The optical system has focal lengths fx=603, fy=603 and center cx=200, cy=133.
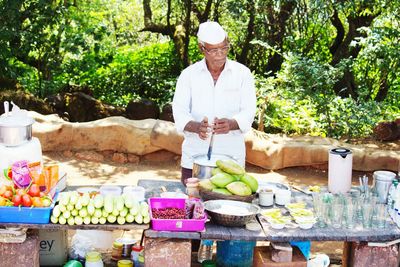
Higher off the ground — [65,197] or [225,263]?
[65,197]

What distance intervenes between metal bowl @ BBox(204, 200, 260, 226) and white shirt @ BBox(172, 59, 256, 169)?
0.77m

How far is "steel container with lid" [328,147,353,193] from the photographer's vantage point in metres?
3.94

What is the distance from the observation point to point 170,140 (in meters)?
7.50

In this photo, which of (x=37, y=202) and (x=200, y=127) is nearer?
(x=37, y=202)

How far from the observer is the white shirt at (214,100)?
13.8 ft

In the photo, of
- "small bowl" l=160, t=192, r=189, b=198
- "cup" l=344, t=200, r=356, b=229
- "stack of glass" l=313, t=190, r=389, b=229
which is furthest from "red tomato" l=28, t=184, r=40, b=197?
"cup" l=344, t=200, r=356, b=229

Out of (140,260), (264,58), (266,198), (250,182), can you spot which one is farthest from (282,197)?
(264,58)

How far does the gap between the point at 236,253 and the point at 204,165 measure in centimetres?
67

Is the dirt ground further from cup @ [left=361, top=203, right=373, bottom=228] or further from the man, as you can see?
cup @ [left=361, top=203, right=373, bottom=228]

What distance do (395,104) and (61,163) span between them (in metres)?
5.53

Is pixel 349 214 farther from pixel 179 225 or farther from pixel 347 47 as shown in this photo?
pixel 347 47

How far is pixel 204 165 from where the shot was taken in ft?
12.5

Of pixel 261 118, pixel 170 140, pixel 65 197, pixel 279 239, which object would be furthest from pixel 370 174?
pixel 65 197

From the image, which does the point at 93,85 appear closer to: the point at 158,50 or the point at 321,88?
the point at 158,50
